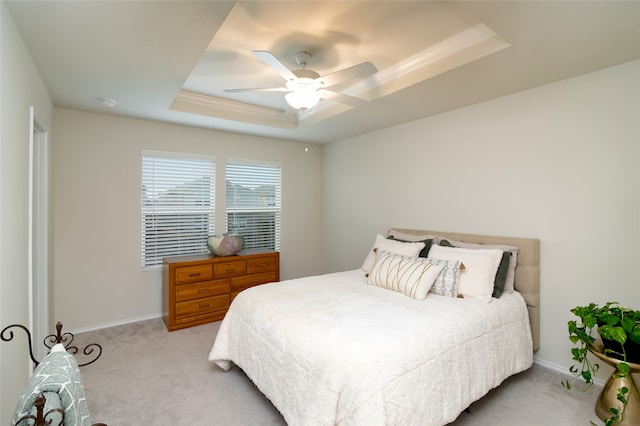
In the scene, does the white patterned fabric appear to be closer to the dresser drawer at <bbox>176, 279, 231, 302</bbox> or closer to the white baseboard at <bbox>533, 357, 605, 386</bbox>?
the dresser drawer at <bbox>176, 279, 231, 302</bbox>

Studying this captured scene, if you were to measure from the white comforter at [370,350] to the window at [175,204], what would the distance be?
1870 millimetres

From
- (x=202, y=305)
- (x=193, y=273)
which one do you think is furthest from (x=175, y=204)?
(x=202, y=305)

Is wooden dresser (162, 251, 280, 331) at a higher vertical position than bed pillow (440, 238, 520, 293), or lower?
lower

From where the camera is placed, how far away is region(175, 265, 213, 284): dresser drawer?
358cm

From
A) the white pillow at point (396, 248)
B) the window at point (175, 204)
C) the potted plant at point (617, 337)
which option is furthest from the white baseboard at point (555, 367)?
the window at point (175, 204)

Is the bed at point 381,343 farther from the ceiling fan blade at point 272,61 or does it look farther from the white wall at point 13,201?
the ceiling fan blade at point 272,61

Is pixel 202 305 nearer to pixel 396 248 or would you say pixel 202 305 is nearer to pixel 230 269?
pixel 230 269

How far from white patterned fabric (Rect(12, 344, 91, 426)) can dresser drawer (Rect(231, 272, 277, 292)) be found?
283cm

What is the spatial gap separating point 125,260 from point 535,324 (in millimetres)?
Answer: 4284

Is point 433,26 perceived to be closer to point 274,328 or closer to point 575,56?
point 575,56

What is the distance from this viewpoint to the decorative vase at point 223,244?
3.96 m

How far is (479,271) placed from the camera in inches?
101

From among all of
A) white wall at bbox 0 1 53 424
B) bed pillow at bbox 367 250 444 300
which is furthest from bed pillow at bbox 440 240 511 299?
white wall at bbox 0 1 53 424

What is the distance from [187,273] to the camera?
3629 millimetres
